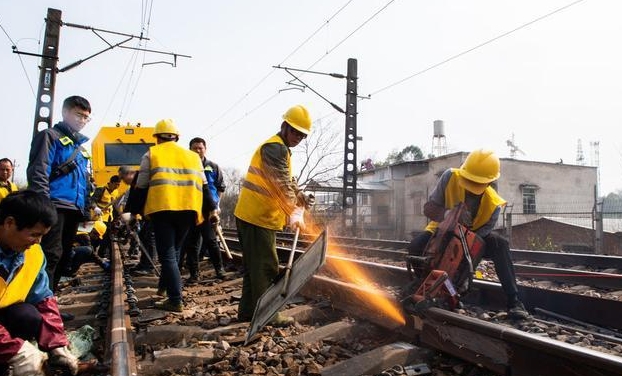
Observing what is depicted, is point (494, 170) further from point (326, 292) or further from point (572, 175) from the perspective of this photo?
point (572, 175)

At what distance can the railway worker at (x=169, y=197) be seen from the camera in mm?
4461

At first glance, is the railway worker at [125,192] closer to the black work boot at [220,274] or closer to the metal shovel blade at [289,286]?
the black work boot at [220,274]

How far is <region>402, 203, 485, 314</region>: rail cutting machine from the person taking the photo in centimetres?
367

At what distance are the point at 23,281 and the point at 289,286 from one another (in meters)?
1.66

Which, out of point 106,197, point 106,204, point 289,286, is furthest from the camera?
point 106,197

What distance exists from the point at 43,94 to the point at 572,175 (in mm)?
30069

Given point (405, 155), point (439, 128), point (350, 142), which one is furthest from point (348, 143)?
point (405, 155)

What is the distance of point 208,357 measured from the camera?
313 centimetres

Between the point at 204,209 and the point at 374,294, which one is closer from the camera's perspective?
the point at 374,294

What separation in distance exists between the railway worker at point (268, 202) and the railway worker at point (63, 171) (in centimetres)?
157

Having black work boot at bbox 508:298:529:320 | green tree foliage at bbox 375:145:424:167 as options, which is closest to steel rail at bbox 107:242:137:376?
black work boot at bbox 508:298:529:320

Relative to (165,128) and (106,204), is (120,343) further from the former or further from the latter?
(106,204)

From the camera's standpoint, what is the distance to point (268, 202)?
4.05 meters

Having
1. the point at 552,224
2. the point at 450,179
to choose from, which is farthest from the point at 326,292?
the point at 552,224
